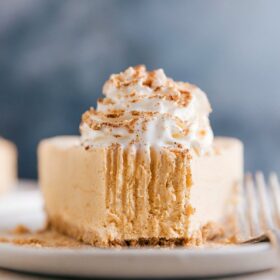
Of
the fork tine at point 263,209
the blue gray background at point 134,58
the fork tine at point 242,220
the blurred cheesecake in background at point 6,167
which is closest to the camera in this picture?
the fork tine at point 242,220

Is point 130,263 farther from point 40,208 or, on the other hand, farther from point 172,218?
point 40,208

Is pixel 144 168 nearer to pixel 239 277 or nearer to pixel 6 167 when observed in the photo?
pixel 239 277

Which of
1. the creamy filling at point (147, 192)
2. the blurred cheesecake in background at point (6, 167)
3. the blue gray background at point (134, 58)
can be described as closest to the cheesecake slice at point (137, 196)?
the creamy filling at point (147, 192)

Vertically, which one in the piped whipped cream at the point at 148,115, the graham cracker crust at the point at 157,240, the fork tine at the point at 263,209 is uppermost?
the piped whipped cream at the point at 148,115

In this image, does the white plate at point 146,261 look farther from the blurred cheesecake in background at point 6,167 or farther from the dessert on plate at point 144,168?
the blurred cheesecake in background at point 6,167

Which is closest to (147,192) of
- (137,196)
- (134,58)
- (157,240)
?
(137,196)

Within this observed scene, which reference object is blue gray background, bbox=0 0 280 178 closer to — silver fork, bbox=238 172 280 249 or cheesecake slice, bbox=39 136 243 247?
silver fork, bbox=238 172 280 249

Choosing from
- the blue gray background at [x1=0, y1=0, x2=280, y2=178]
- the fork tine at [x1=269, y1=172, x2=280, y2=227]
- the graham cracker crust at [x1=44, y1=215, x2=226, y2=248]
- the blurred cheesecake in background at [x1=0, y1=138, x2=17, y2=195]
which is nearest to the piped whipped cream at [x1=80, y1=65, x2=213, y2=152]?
the graham cracker crust at [x1=44, y1=215, x2=226, y2=248]
